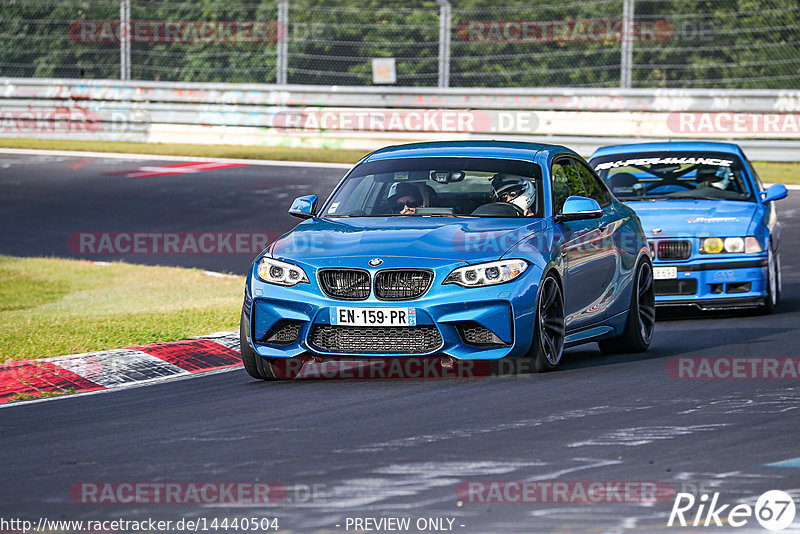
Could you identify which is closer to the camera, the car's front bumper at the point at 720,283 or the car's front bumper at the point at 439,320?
the car's front bumper at the point at 439,320

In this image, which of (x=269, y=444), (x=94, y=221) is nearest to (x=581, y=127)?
(x=94, y=221)

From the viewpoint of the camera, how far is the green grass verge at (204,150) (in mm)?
27031

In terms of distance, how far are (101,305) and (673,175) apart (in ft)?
19.1

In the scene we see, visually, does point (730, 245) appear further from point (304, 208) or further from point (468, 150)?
point (304, 208)

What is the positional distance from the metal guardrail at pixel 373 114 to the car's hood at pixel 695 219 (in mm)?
11654

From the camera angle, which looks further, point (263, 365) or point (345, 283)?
point (263, 365)

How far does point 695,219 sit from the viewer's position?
1288 cm

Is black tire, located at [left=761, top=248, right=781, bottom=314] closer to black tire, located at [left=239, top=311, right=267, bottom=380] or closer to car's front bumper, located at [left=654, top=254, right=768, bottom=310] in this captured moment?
car's front bumper, located at [left=654, top=254, right=768, bottom=310]

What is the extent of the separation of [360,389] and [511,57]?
18.8m

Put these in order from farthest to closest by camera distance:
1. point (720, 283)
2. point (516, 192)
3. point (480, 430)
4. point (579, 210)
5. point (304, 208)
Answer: point (720, 283), point (304, 208), point (516, 192), point (579, 210), point (480, 430)

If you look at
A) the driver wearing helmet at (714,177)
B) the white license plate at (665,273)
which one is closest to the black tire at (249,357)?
the white license plate at (665,273)

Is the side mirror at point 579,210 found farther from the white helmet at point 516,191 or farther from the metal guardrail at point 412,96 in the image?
the metal guardrail at point 412,96

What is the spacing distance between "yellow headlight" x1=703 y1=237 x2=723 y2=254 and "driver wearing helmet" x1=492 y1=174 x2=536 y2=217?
377 centimetres

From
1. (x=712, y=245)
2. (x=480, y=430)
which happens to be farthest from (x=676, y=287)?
(x=480, y=430)
